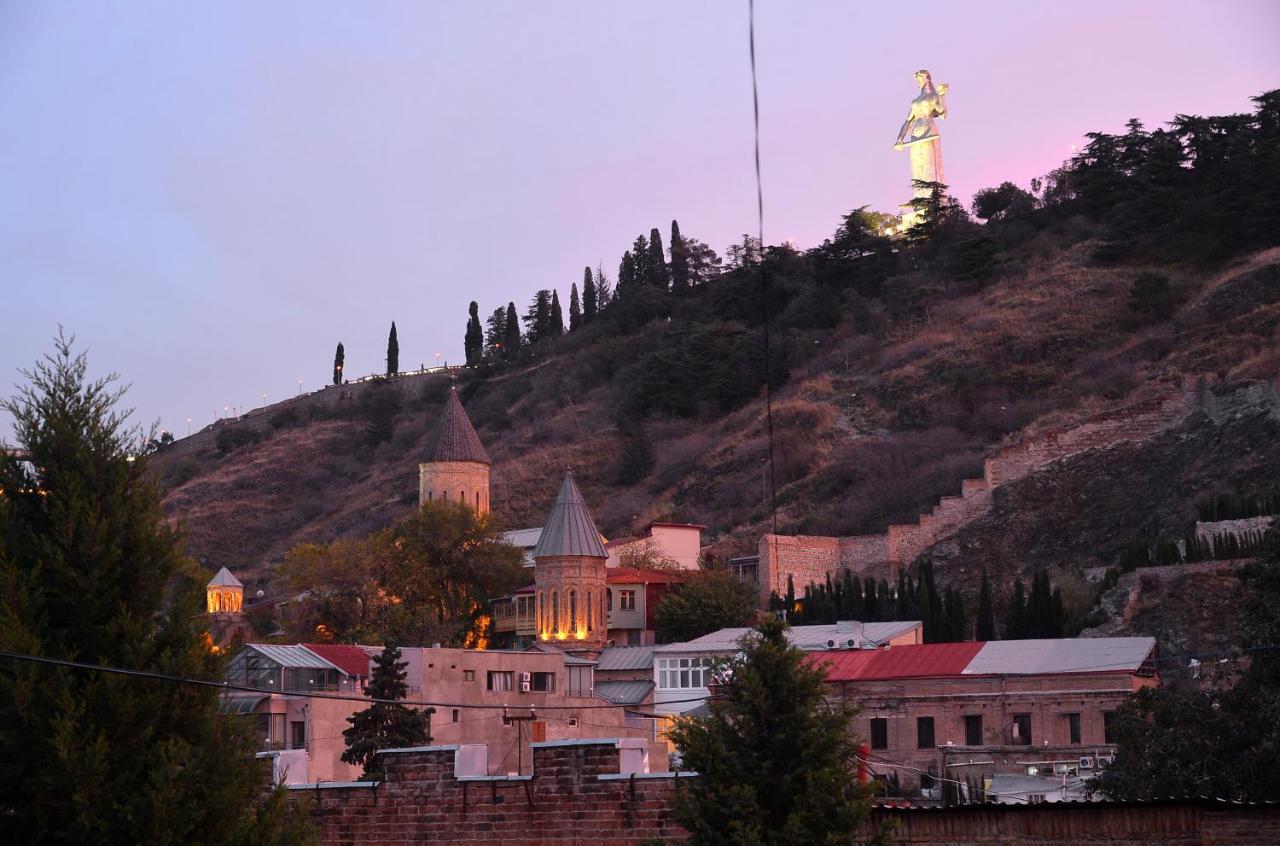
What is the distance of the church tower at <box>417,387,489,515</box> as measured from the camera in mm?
73875

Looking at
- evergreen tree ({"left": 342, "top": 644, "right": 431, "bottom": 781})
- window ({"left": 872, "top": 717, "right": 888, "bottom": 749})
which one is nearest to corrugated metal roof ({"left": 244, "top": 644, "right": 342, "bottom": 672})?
evergreen tree ({"left": 342, "top": 644, "right": 431, "bottom": 781})

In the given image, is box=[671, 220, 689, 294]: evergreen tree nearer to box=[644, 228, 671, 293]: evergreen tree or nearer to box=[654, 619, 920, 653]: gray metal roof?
box=[644, 228, 671, 293]: evergreen tree

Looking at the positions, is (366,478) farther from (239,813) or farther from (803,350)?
(239,813)

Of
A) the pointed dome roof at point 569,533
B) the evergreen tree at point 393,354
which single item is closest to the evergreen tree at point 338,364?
the evergreen tree at point 393,354

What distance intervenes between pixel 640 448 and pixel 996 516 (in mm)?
33416

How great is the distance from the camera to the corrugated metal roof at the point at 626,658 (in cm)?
5228

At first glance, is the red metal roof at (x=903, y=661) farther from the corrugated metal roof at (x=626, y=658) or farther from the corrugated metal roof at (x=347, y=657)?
the corrugated metal roof at (x=347, y=657)

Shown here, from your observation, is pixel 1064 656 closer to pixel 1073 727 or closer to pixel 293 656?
pixel 1073 727

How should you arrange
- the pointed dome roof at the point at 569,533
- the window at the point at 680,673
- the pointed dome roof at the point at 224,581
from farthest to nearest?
the pointed dome roof at the point at 224,581, the pointed dome roof at the point at 569,533, the window at the point at 680,673

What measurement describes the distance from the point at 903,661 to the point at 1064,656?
13.2 ft

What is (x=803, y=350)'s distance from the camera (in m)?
91.3

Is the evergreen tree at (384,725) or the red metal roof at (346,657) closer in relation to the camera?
the evergreen tree at (384,725)

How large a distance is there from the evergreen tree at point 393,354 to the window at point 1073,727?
96927 mm

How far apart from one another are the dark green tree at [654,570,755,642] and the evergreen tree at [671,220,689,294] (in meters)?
59.0
